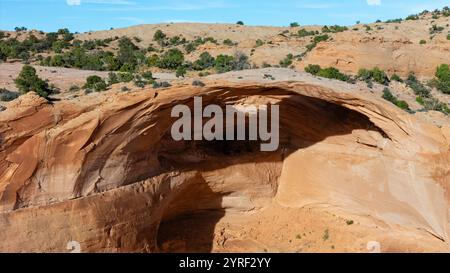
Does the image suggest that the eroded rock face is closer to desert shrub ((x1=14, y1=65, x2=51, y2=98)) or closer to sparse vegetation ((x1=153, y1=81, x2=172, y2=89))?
sparse vegetation ((x1=153, y1=81, x2=172, y2=89))

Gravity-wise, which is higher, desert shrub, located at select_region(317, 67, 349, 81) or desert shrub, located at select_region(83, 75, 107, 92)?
desert shrub, located at select_region(317, 67, 349, 81)

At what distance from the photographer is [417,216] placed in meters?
12.1

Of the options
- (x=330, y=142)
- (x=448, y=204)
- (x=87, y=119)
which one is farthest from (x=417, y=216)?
(x=87, y=119)

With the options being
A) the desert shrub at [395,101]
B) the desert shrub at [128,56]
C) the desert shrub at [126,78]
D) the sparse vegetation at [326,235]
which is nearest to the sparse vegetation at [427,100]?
the desert shrub at [395,101]

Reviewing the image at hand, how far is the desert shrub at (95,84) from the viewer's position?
10.8m

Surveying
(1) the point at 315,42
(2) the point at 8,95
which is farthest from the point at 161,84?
(1) the point at 315,42

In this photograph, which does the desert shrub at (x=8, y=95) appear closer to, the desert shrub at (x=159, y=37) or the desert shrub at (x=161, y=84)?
the desert shrub at (x=161, y=84)

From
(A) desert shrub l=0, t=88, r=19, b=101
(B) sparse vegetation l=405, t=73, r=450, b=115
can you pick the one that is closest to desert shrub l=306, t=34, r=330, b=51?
(B) sparse vegetation l=405, t=73, r=450, b=115

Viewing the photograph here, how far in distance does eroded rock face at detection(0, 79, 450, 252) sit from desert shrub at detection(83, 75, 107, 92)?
0.70 meters

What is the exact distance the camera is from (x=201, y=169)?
14.6 meters

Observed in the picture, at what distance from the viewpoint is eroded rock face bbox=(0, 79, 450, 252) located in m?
9.92
